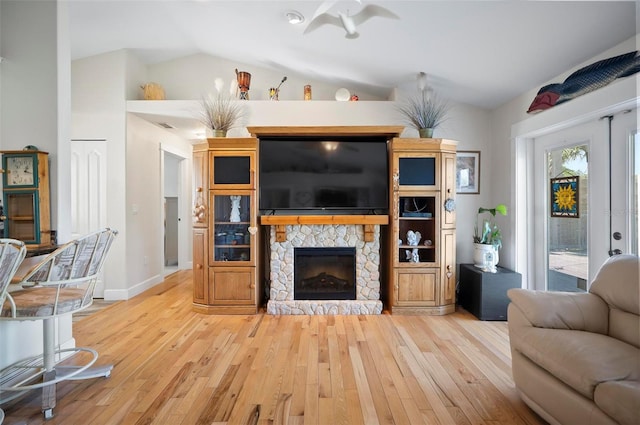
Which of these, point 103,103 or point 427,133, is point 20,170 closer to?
point 103,103

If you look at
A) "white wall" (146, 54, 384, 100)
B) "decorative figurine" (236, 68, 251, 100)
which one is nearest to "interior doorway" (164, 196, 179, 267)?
"white wall" (146, 54, 384, 100)

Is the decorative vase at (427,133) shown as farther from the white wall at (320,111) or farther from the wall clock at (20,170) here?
the wall clock at (20,170)

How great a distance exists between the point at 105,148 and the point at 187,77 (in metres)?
1.42

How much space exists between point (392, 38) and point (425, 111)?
0.95 metres

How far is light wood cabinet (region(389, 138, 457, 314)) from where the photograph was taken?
3.34 meters

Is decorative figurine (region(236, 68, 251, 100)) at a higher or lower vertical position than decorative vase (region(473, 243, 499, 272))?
higher

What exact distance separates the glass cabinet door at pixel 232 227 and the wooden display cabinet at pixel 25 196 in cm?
145

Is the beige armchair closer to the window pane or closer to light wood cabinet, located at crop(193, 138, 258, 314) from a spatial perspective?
the window pane

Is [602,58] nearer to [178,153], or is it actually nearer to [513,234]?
[513,234]

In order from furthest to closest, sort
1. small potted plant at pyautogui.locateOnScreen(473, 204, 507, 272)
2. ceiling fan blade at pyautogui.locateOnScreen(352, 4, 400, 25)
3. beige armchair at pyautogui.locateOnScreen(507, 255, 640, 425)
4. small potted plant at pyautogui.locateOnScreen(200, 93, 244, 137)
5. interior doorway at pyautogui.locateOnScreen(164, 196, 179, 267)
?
interior doorway at pyautogui.locateOnScreen(164, 196, 179, 267) < small potted plant at pyautogui.locateOnScreen(200, 93, 244, 137) < small potted plant at pyautogui.locateOnScreen(473, 204, 507, 272) < ceiling fan blade at pyautogui.locateOnScreen(352, 4, 400, 25) < beige armchair at pyautogui.locateOnScreen(507, 255, 640, 425)

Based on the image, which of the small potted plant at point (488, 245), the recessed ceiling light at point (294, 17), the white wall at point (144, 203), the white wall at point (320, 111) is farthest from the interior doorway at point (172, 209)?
the small potted plant at point (488, 245)

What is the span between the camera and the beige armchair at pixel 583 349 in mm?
1291

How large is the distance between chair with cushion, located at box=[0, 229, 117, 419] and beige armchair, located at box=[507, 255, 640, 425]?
263 centimetres

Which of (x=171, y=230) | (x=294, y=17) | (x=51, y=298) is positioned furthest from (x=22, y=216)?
(x=171, y=230)
